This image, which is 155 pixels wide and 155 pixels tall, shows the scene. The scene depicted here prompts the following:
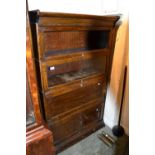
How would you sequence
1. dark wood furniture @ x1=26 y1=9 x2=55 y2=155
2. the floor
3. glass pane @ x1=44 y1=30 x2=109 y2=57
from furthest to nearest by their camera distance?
the floor → glass pane @ x1=44 y1=30 x2=109 y2=57 → dark wood furniture @ x1=26 y1=9 x2=55 y2=155

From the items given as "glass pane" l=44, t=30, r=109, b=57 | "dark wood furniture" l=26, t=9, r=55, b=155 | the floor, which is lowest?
the floor

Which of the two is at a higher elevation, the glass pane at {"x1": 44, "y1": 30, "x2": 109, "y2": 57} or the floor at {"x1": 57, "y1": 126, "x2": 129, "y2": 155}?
the glass pane at {"x1": 44, "y1": 30, "x2": 109, "y2": 57}

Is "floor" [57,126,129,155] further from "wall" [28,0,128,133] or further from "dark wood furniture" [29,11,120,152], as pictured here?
"wall" [28,0,128,133]

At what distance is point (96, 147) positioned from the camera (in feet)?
6.08

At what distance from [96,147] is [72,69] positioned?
3.33ft

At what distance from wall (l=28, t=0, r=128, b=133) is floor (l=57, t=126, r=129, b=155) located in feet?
0.97

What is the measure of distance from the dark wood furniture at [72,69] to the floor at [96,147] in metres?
0.08

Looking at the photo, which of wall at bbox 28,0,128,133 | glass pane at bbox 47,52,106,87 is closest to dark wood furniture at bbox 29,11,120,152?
glass pane at bbox 47,52,106,87

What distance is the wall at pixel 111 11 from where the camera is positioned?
1618 mm

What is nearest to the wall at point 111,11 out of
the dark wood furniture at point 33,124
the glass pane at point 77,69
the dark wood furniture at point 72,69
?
the dark wood furniture at point 72,69

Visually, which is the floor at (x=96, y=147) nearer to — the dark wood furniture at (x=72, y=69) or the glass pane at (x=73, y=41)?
the dark wood furniture at (x=72, y=69)

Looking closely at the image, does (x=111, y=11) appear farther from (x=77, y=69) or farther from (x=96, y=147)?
(x=96, y=147)

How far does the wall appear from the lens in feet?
5.31
